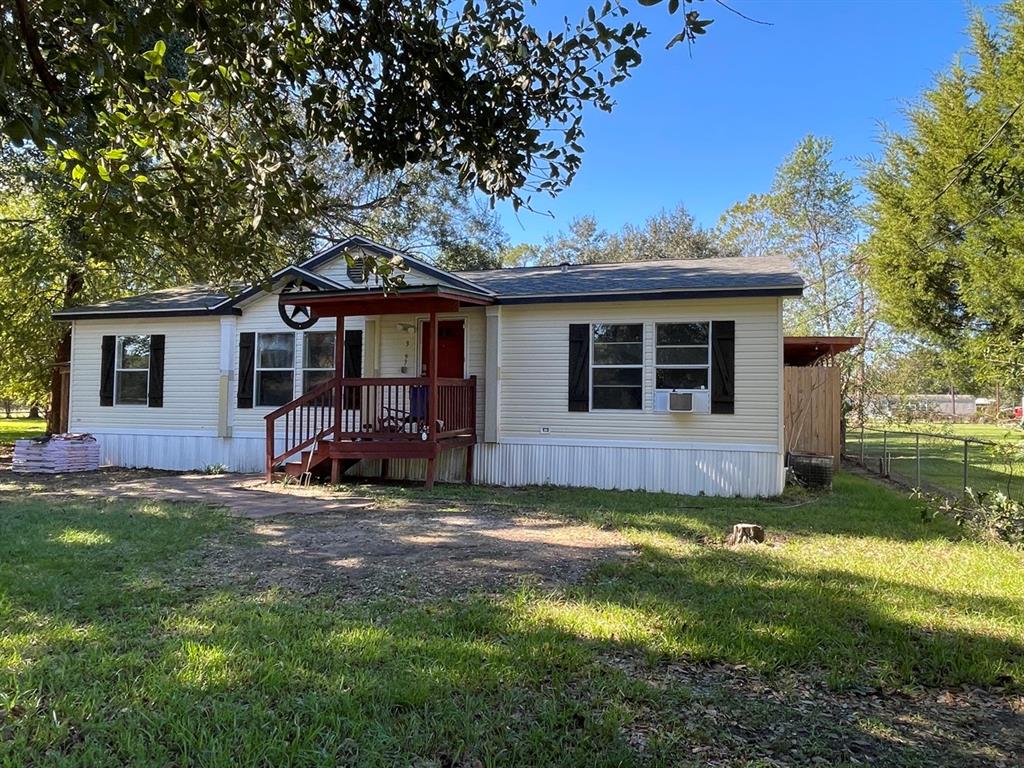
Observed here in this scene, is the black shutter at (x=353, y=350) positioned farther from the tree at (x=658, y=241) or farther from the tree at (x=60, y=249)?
the tree at (x=658, y=241)

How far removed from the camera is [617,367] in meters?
10.2

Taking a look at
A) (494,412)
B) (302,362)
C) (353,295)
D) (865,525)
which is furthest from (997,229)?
(302,362)

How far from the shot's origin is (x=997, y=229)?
11.0 metres

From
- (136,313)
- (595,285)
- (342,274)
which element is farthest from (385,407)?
(136,313)

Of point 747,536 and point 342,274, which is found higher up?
point 342,274

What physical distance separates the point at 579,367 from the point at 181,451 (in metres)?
7.56

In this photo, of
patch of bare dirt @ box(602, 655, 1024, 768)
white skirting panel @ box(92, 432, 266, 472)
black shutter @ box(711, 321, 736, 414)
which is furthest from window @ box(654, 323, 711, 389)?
white skirting panel @ box(92, 432, 266, 472)

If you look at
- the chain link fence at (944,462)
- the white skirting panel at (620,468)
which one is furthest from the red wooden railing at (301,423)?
the chain link fence at (944,462)

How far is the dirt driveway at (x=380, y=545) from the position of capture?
482cm

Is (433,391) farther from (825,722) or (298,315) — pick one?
(825,722)

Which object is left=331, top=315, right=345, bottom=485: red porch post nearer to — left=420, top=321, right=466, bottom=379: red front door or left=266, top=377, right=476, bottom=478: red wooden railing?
left=266, top=377, right=476, bottom=478: red wooden railing

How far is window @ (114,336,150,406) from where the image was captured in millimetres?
12672

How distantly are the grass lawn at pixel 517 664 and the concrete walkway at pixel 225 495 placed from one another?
2.39 meters

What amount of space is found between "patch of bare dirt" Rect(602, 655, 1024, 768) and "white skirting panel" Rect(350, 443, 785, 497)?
21.1 ft
